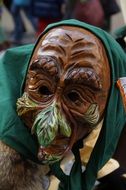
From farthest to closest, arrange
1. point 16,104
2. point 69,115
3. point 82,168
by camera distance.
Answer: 1. point 82,168
2. point 16,104
3. point 69,115

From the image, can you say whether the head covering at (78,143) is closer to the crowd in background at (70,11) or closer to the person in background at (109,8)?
the crowd in background at (70,11)

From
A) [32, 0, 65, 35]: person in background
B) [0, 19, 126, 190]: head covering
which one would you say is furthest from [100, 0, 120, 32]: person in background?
[0, 19, 126, 190]: head covering

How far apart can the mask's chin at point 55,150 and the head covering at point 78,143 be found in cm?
11

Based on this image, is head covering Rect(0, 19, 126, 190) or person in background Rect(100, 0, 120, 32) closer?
head covering Rect(0, 19, 126, 190)

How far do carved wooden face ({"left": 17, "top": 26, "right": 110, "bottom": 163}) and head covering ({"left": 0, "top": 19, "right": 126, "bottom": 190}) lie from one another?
0.13 feet

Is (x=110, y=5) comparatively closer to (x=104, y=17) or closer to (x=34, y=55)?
(x=104, y=17)

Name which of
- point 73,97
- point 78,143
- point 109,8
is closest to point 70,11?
point 109,8

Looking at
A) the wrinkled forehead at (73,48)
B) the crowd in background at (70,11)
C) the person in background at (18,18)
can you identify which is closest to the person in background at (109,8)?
the crowd in background at (70,11)

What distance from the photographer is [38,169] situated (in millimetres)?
1240

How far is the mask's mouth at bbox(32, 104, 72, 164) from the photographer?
1.03m

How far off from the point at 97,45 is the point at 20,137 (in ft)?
0.92

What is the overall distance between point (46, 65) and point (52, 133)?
14 cm

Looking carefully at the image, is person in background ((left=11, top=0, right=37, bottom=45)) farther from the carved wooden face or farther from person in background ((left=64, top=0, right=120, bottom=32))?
the carved wooden face

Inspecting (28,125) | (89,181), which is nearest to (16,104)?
(28,125)
